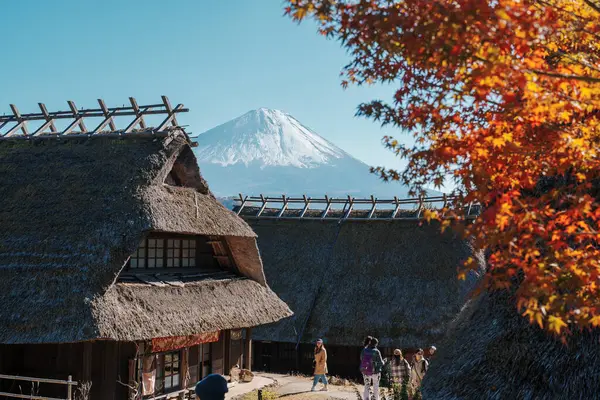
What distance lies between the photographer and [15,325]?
43.7 feet

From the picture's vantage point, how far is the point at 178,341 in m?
16.5

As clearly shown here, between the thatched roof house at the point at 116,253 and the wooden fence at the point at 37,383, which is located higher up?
the thatched roof house at the point at 116,253

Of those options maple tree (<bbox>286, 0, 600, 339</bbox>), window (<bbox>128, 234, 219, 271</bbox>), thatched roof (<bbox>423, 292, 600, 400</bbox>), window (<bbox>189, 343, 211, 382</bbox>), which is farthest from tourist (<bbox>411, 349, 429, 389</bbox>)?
maple tree (<bbox>286, 0, 600, 339</bbox>)

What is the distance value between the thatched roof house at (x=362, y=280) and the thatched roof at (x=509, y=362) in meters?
10.1

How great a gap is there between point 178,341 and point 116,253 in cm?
345

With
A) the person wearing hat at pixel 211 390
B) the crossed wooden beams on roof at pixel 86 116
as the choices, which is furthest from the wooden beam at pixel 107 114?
the person wearing hat at pixel 211 390

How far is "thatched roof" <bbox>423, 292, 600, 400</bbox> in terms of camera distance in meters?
8.71

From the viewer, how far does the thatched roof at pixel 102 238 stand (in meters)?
13.5

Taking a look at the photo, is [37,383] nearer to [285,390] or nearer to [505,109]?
[285,390]

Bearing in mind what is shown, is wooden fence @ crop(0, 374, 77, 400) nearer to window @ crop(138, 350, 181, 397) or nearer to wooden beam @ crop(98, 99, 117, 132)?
window @ crop(138, 350, 181, 397)

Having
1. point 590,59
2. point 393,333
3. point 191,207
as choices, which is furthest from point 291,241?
point 590,59

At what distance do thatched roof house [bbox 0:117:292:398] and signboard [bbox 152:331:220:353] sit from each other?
167 millimetres

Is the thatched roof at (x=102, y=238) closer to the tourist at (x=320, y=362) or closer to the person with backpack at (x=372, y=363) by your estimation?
the tourist at (x=320, y=362)

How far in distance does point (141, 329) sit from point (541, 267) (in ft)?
34.9
